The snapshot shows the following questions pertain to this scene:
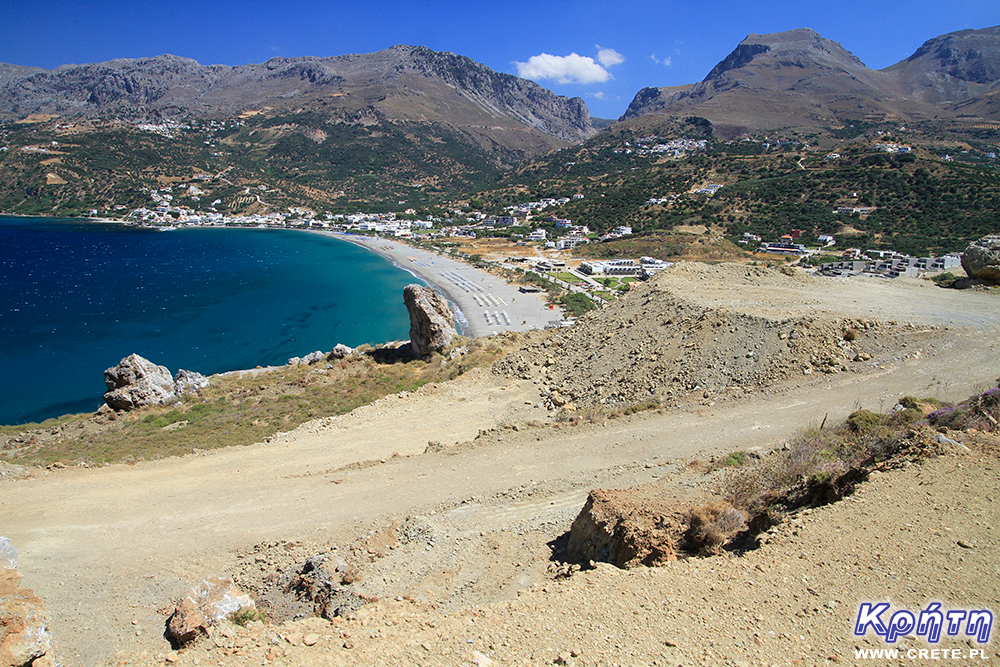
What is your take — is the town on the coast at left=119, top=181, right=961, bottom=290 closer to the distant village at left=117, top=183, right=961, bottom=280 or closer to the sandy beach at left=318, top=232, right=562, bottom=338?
the distant village at left=117, top=183, right=961, bottom=280

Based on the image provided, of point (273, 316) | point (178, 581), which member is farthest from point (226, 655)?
point (273, 316)

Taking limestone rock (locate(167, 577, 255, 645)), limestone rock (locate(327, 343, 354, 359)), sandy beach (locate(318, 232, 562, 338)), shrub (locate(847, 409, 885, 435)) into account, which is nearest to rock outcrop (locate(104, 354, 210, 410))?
limestone rock (locate(327, 343, 354, 359))

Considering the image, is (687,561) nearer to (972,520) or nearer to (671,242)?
(972,520)

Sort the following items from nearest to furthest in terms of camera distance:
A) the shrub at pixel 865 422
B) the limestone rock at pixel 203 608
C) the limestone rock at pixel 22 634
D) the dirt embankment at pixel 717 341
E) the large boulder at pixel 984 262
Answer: the limestone rock at pixel 22 634 → the limestone rock at pixel 203 608 → the shrub at pixel 865 422 → the dirt embankment at pixel 717 341 → the large boulder at pixel 984 262

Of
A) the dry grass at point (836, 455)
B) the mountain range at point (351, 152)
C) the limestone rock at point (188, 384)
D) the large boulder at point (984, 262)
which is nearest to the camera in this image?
the dry grass at point (836, 455)

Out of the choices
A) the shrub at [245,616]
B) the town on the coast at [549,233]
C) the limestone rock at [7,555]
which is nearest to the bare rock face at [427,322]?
the limestone rock at [7,555]

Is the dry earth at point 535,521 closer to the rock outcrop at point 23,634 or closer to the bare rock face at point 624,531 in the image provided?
the bare rock face at point 624,531
